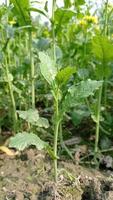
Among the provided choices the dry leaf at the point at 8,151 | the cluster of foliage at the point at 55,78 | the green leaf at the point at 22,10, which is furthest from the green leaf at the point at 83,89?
the dry leaf at the point at 8,151

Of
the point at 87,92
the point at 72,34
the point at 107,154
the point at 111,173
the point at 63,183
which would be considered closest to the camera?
the point at 87,92

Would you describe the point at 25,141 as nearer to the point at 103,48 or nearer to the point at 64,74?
the point at 64,74

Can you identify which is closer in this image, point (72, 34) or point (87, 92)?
point (87, 92)

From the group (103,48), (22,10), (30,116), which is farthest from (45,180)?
(22,10)

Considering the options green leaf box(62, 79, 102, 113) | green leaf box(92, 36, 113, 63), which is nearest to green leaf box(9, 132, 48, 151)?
green leaf box(62, 79, 102, 113)

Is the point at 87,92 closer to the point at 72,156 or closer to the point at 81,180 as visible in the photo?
the point at 81,180

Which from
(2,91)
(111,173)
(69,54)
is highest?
(69,54)

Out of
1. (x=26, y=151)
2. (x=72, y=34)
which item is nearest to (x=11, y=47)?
(x=72, y=34)

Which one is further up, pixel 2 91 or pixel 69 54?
pixel 69 54
